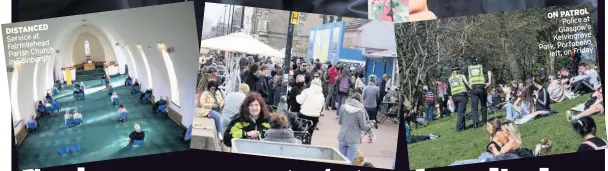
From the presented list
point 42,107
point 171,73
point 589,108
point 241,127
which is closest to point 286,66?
point 241,127

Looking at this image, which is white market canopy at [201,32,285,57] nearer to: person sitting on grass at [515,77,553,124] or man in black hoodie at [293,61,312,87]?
man in black hoodie at [293,61,312,87]

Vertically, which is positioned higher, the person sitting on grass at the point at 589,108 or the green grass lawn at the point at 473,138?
the person sitting on grass at the point at 589,108

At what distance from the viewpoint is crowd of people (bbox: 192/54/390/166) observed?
4723mm

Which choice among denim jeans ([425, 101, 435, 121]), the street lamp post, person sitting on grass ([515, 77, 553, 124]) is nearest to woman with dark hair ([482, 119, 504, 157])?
person sitting on grass ([515, 77, 553, 124])

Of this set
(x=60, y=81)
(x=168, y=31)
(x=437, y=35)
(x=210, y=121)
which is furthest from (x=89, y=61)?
(x=437, y=35)

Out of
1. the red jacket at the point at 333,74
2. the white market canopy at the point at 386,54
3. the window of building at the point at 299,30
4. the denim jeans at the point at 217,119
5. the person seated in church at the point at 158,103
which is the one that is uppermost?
the window of building at the point at 299,30

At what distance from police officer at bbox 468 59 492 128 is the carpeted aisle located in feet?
6.31

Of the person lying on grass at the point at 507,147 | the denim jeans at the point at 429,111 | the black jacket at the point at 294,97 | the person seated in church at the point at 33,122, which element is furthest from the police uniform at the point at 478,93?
the person seated in church at the point at 33,122

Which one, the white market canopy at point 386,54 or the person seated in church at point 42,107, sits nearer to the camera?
the white market canopy at point 386,54

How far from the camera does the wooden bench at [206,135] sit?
477 cm

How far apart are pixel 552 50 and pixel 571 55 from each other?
5.5 inches

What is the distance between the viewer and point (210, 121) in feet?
15.7

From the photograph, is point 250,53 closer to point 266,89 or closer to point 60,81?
point 266,89

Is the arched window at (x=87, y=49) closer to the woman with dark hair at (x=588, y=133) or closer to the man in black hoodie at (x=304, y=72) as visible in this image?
the man in black hoodie at (x=304, y=72)
